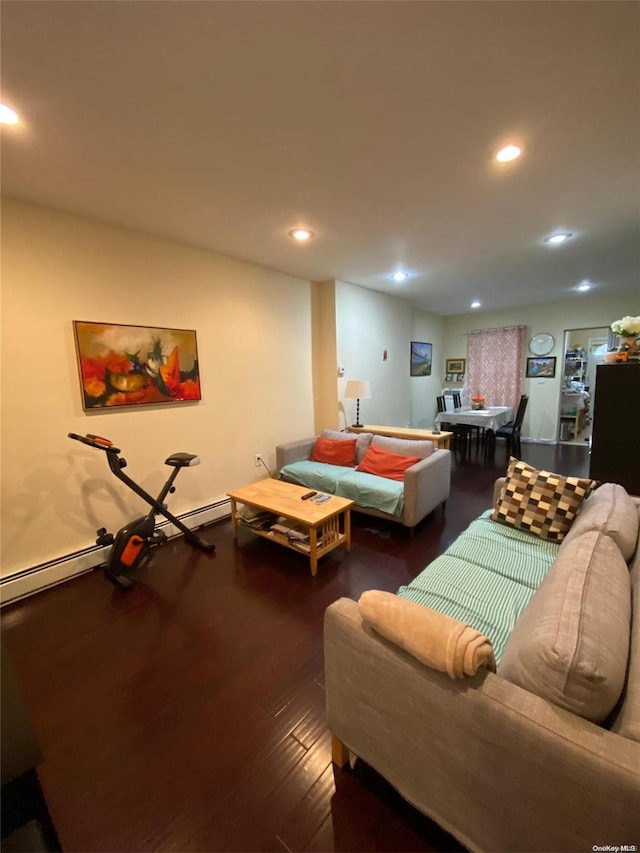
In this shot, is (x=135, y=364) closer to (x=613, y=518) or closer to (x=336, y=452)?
(x=336, y=452)

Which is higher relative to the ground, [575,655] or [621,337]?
[621,337]

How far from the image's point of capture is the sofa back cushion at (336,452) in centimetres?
378

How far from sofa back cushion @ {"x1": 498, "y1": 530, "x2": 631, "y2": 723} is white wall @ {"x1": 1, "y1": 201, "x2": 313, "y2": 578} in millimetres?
2891

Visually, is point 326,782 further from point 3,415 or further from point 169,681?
point 3,415

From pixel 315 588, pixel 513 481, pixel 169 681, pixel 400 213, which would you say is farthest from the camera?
pixel 400 213

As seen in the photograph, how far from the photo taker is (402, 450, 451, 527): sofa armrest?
2.87 metres

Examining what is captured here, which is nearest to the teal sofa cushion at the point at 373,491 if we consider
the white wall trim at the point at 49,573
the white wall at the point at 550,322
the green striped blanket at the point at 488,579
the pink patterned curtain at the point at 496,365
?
the green striped blanket at the point at 488,579

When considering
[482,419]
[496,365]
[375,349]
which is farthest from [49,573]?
[496,365]

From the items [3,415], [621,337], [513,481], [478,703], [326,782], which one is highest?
[621,337]

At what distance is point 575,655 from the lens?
31.2 inches

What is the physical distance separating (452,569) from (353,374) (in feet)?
10.6

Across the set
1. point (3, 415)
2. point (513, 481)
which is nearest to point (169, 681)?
point (3, 415)

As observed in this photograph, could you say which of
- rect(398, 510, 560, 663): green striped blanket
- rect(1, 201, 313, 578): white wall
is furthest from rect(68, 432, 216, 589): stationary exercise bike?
rect(398, 510, 560, 663): green striped blanket

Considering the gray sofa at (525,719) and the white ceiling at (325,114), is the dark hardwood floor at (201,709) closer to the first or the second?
the gray sofa at (525,719)
